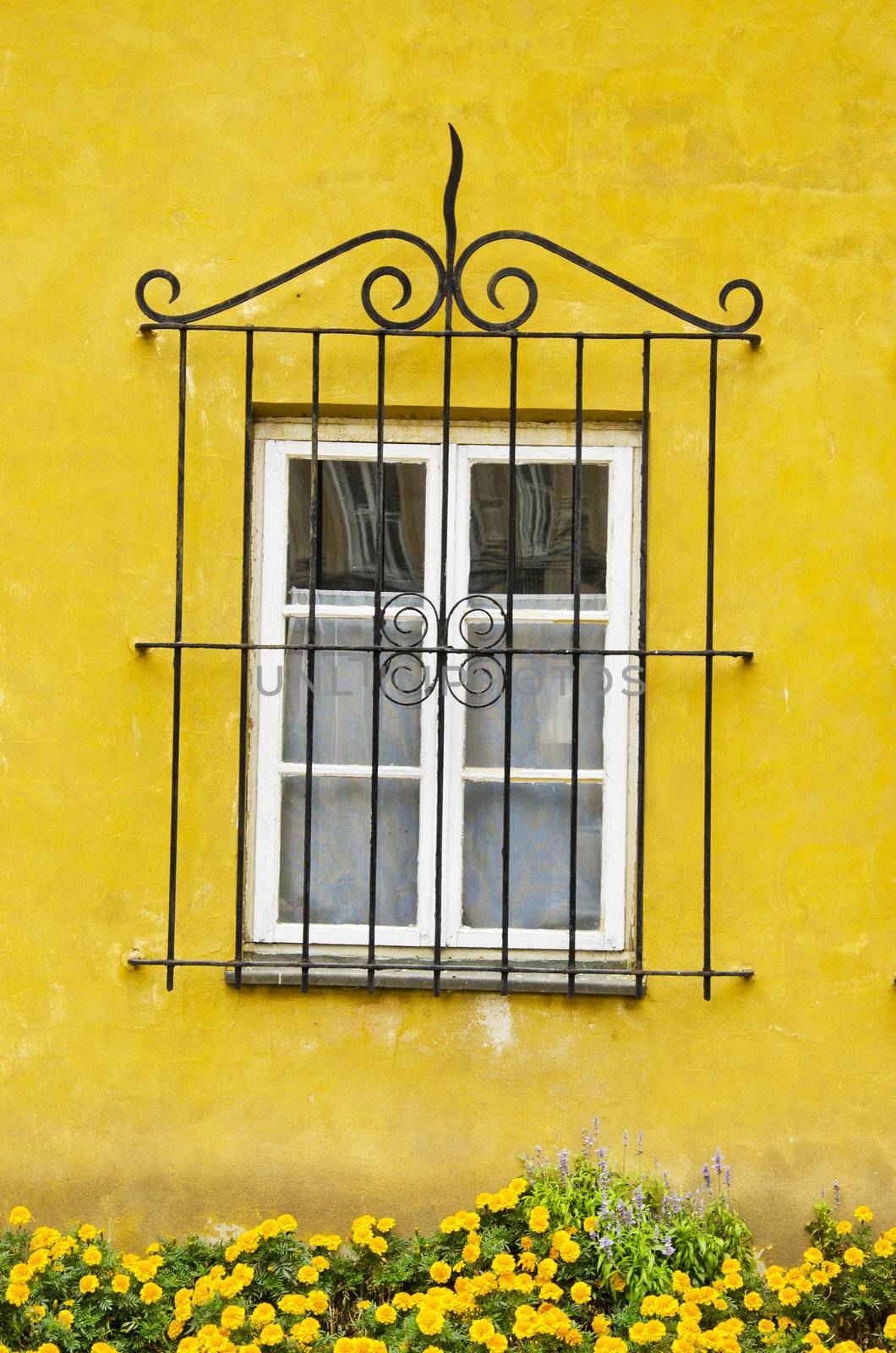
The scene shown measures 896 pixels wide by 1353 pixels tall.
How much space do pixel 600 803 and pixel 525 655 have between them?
0.43 meters

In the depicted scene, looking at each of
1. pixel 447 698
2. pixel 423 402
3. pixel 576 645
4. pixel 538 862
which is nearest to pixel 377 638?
pixel 447 698

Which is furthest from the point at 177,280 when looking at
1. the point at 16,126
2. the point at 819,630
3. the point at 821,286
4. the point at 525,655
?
the point at 819,630

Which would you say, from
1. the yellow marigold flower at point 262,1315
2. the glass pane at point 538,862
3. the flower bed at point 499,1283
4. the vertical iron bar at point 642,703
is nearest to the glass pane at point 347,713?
the glass pane at point 538,862

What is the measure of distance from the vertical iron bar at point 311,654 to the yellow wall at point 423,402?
12 centimetres

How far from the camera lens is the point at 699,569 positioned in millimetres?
3250

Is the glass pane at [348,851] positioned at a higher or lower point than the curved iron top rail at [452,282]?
lower

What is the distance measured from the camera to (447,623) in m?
3.23

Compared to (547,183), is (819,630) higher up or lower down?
lower down

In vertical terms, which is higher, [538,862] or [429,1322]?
[538,862]

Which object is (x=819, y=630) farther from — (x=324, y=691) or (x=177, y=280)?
(x=177, y=280)

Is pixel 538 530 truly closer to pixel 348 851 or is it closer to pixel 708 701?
pixel 708 701

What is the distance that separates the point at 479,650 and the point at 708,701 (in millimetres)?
576

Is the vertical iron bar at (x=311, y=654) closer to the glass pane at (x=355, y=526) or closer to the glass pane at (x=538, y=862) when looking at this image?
the glass pane at (x=355, y=526)

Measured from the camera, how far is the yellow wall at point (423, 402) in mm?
3195
